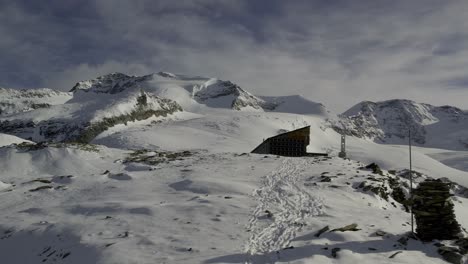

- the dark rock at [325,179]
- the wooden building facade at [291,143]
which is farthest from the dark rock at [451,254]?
the wooden building facade at [291,143]

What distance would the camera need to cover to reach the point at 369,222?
58.5 feet

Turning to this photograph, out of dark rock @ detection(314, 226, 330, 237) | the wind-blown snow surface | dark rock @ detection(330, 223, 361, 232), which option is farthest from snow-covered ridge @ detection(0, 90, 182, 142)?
dark rock @ detection(330, 223, 361, 232)

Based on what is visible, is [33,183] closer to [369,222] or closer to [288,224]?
[288,224]

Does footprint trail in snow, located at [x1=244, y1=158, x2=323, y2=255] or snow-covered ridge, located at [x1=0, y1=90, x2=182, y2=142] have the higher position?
snow-covered ridge, located at [x1=0, y1=90, x2=182, y2=142]

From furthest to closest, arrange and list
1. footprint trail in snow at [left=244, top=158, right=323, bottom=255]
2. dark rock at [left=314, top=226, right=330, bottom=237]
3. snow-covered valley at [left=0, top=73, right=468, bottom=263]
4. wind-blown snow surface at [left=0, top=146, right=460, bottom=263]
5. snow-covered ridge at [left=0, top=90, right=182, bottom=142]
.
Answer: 1. snow-covered ridge at [left=0, top=90, right=182, bottom=142]
2. dark rock at [left=314, top=226, right=330, bottom=237]
3. footprint trail in snow at [left=244, top=158, right=323, bottom=255]
4. snow-covered valley at [left=0, top=73, right=468, bottom=263]
5. wind-blown snow surface at [left=0, top=146, right=460, bottom=263]

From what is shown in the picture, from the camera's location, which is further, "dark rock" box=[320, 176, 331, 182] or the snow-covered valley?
"dark rock" box=[320, 176, 331, 182]

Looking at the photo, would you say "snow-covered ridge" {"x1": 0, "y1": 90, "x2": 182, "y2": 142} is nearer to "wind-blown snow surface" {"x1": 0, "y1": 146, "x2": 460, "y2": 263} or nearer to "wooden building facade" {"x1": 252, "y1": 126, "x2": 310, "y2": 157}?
"wooden building facade" {"x1": 252, "y1": 126, "x2": 310, "y2": 157}

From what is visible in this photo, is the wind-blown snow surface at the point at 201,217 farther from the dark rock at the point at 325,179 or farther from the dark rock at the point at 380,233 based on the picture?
the dark rock at the point at 325,179

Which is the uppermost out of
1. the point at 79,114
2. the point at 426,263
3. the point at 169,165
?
the point at 79,114

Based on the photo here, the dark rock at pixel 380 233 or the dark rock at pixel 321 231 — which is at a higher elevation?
the dark rock at pixel 321 231

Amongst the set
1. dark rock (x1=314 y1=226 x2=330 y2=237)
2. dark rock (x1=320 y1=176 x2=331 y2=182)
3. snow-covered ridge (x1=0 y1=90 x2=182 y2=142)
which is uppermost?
snow-covered ridge (x1=0 y1=90 x2=182 y2=142)

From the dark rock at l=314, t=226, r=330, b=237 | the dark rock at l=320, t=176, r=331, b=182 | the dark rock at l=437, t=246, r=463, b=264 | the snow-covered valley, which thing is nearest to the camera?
the dark rock at l=437, t=246, r=463, b=264

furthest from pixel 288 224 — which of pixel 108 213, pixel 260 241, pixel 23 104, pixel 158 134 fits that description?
pixel 23 104

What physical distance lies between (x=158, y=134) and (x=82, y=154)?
4442cm
